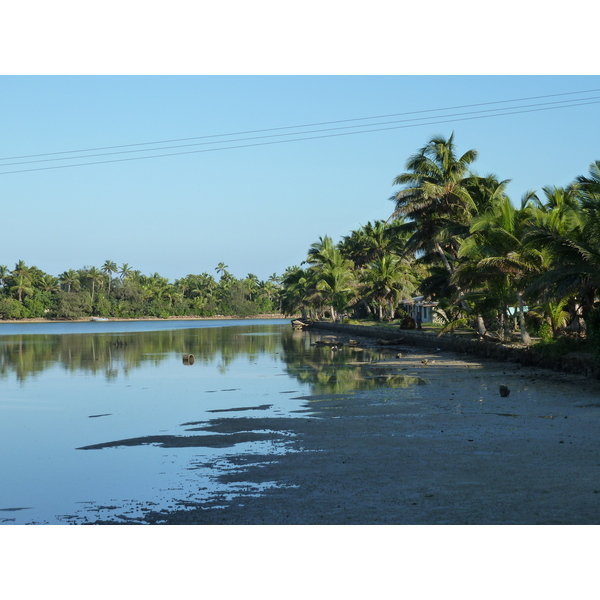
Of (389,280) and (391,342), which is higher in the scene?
(389,280)

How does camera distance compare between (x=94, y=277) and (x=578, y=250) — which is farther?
(x=94, y=277)

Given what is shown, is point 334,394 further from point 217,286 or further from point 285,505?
point 217,286

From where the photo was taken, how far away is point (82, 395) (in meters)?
22.1

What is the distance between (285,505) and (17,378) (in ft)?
74.2

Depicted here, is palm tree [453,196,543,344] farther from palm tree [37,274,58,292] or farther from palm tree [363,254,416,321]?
palm tree [37,274,58,292]

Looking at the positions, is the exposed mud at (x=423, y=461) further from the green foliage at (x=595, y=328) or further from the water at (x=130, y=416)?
the green foliage at (x=595, y=328)

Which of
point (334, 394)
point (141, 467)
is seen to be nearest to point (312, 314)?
point (334, 394)

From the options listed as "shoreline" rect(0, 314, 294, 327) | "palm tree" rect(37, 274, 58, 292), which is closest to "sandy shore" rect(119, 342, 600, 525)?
"shoreline" rect(0, 314, 294, 327)

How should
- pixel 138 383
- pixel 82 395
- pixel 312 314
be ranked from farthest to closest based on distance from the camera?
pixel 312 314, pixel 138 383, pixel 82 395

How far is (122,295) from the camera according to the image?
146m

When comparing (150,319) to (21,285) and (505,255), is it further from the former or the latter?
(505,255)

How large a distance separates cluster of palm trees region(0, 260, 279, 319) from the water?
105530 millimetres

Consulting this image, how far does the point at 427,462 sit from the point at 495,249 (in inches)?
720

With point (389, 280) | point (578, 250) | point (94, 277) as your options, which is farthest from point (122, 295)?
point (578, 250)
